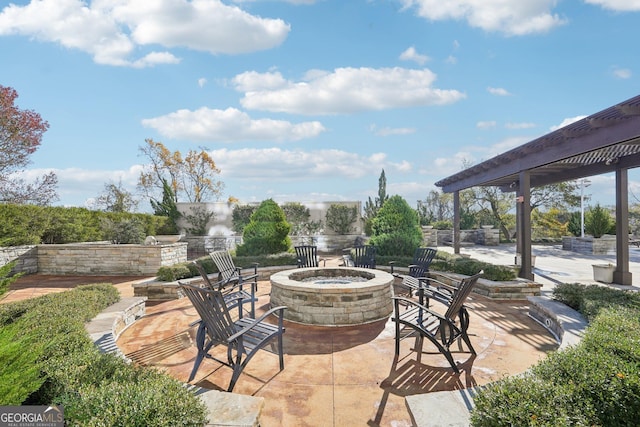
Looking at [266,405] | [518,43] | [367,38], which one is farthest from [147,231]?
[518,43]

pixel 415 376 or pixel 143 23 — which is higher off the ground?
pixel 143 23

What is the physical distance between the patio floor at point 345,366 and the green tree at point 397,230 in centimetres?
385

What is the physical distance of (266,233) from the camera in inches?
351

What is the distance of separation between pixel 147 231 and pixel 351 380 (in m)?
13.7

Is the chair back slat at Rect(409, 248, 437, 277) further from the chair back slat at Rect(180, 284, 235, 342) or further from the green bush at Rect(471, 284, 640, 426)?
the chair back slat at Rect(180, 284, 235, 342)

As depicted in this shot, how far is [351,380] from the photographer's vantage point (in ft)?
9.58

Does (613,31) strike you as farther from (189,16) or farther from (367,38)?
(189,16)

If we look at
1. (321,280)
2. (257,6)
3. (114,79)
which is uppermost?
(257,6)

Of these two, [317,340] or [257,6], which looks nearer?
[317,340]

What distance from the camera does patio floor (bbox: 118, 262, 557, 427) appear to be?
2483 mm

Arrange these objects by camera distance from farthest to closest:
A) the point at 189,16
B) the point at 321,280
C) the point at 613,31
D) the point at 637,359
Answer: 1. the point at 613,31
2. the point at 321,280
3. the point at 189,16
4. the point at 637,359

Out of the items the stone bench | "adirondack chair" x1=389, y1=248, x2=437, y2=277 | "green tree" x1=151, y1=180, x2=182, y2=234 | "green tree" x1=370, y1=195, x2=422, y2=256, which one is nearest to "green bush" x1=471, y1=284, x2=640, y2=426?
the stone bench

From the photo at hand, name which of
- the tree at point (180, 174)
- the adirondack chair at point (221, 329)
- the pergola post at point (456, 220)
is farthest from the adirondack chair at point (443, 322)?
the tree at point (180, 174)

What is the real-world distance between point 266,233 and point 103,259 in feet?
16.4
